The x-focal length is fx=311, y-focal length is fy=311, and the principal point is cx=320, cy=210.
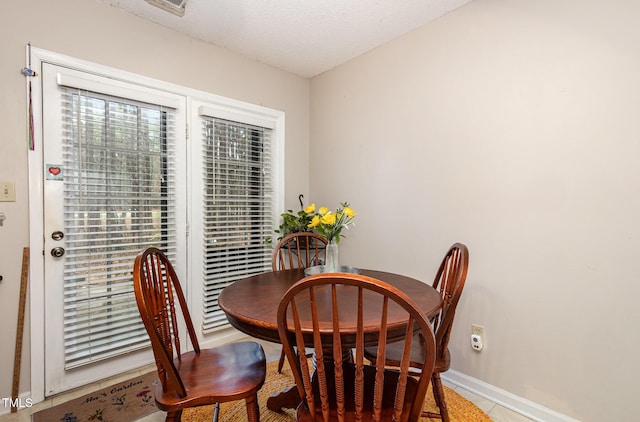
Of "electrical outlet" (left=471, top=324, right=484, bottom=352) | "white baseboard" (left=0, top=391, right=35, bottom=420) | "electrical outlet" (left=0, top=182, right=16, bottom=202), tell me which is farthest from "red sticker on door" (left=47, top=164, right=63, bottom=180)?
"electrical outlet" (left=471, top=324, right=484, bottom=352)

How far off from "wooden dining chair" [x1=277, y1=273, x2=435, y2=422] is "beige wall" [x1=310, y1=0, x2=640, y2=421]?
39.9 inches

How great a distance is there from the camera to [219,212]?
8.68 ft

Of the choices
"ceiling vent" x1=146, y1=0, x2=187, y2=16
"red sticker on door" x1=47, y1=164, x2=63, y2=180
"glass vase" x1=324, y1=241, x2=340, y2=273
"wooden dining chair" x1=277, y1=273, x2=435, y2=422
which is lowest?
"wooden dining chair" x1=277, y1=273, x2=435, y2=422

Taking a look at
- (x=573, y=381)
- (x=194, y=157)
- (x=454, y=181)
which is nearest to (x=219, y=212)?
(x=194, y=157)

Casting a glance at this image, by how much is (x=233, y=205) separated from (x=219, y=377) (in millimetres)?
1663

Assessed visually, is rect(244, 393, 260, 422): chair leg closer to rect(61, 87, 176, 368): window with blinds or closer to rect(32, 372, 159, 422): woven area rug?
rect(32, 372, 159, 422): woven area rug

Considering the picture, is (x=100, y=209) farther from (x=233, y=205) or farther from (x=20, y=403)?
(x=20, y=403)

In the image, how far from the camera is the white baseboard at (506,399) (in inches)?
66.0

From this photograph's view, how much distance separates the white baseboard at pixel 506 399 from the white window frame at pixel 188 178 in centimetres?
181

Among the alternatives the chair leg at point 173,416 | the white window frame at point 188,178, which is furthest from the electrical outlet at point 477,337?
the white window frame at point 188,178

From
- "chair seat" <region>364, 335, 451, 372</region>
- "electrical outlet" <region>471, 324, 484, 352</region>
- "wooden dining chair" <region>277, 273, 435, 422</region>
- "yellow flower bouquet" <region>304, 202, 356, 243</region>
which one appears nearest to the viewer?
"wooden dining chair" <region>277, 273, 435, 422</region>

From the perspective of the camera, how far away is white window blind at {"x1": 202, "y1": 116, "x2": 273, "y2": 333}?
2584 mm

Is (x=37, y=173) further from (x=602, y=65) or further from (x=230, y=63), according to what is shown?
(x=602, y=65)

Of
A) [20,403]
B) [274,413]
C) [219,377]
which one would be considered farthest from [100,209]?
[274,413]
